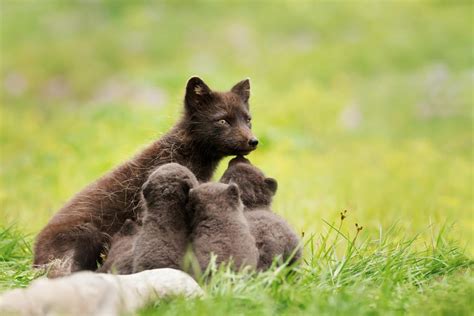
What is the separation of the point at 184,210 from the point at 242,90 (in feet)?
7.90

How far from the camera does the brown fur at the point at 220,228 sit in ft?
18.5

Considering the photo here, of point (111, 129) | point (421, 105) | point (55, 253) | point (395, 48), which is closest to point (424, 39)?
point (395, 48)

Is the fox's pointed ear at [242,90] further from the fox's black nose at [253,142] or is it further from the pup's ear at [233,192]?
the pup's ear at [233,192]

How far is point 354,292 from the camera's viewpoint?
544 centimetres

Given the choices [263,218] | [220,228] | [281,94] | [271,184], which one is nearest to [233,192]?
[220,228]

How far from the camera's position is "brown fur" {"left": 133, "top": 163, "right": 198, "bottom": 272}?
5754 millimetres

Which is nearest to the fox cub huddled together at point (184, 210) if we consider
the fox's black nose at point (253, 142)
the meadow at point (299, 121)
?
the fox's black nose at point (253, 142)

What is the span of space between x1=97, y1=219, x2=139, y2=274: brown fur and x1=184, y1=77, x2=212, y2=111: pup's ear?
5.32 ft

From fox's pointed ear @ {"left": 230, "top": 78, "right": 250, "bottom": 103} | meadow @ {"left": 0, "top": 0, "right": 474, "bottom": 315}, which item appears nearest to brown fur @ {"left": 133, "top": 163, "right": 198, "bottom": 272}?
meadow @ {"left": 0, "top": 0, "right": 474, "bottom": 315}

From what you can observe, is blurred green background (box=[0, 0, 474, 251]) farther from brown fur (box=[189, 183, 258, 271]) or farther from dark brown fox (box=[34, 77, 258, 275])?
brown fur (box=[189, 183, 258, 271])

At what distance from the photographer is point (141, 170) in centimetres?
745

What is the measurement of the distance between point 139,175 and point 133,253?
5.06 feet

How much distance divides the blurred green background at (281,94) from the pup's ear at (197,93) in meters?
0.51

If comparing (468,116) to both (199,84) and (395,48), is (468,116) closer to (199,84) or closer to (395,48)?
(395,48)
